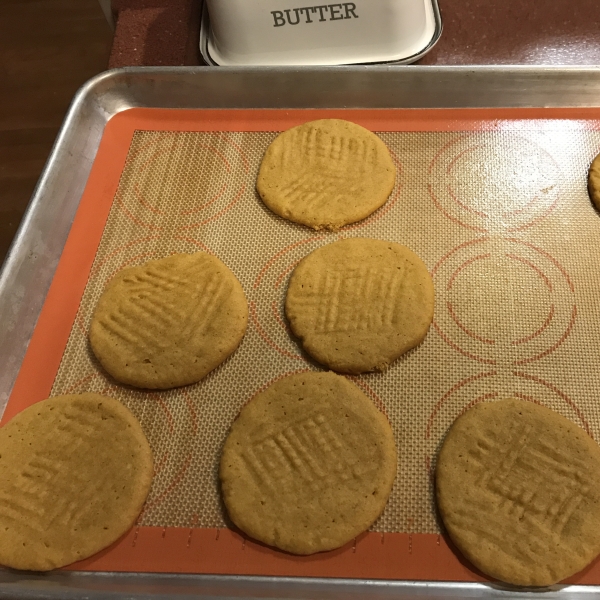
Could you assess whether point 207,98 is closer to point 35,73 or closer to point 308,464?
point 308,464

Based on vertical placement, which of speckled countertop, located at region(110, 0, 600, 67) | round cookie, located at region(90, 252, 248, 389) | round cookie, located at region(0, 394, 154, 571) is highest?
speckled countertop, located at region(110, 0, 600, 67)

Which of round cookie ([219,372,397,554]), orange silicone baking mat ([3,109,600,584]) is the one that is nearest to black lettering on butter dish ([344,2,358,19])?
orange silicone baking mat ([3,109,600,584])

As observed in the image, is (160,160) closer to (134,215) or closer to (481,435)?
(134,215)

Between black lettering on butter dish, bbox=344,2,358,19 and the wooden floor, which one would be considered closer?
black lettering on butter dish, bbox=344,2,358,19

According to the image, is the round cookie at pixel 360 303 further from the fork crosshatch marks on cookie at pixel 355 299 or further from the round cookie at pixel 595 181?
the round cookie at pixel 595 181

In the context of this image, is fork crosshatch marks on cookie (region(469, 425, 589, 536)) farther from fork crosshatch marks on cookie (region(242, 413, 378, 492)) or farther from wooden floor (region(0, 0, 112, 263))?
wooden floor (region(0, 0, 112, 263))

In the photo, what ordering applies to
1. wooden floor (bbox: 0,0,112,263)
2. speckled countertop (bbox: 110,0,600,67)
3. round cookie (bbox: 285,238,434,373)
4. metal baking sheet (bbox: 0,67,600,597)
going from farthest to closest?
wooden floor (bbox: 0,0,112,263) < speckled countertop (bbox: 110,0,600,67) < metal baking sheet (bbox: 0,67,600,597) < round cookie (bbox: 285,238,434,373)

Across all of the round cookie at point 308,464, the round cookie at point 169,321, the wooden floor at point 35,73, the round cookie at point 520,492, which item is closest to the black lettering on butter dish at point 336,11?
the round cookie at point 169,321
